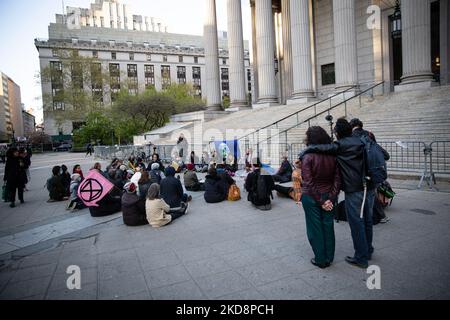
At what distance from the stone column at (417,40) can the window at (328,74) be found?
A: 1073 cm

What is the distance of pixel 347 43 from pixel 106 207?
18.7m

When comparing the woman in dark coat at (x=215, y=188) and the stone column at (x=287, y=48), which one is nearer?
the woman in dark coat at (x=215, y=188)

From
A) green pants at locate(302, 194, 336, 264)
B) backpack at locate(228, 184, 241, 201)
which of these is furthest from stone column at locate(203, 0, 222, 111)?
green pants at locate(302, 194, 336, 264)

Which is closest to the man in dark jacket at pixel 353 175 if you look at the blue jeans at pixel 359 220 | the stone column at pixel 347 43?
the blue jeans at pixel 359 220

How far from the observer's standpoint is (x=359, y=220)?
4156 mm

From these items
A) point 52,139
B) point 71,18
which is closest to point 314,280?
point 52,139

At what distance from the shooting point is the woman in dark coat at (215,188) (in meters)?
9.06

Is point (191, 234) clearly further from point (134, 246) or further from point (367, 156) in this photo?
point (367, 156)

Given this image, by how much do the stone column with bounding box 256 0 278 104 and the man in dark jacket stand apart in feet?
73.3

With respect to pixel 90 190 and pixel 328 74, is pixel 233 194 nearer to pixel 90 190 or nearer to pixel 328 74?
pixel 90 190

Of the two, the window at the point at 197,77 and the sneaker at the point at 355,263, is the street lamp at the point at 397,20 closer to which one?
the sneaker at the point at 355,263

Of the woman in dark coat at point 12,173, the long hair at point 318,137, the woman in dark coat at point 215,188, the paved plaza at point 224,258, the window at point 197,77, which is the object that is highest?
the window at point 197,77

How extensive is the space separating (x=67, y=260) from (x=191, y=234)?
90.8 inches

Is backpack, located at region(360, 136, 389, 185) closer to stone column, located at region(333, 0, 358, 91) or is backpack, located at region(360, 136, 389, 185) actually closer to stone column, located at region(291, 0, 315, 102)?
stone column, located at region(333, 0, 358, 91)
